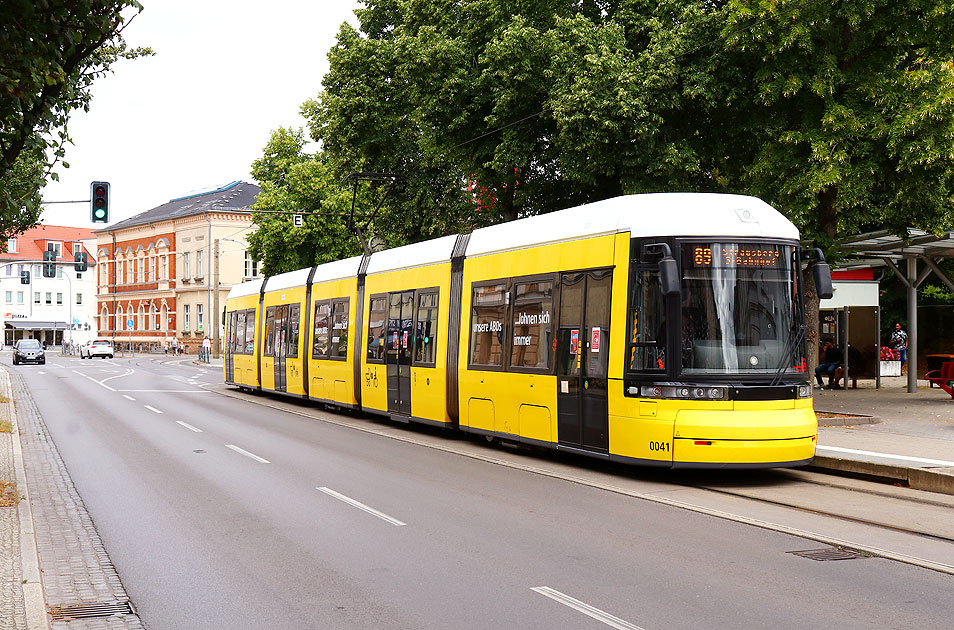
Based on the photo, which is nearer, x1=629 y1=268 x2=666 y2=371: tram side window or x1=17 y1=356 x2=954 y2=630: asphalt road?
x1=17 y1=356 x2=954 y2=630: asphalt road

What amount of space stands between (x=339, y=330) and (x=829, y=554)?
1592 centimetres

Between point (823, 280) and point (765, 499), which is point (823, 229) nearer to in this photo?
point (823, 280)

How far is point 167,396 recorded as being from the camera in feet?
96.1

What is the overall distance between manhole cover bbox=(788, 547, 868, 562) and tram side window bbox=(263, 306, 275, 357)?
21613 mm

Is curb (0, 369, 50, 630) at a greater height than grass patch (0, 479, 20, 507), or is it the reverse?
grass patch (0, 479, 20, 507)

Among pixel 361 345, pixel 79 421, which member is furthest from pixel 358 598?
pixel 79 421

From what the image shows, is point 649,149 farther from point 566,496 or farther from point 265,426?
point 566,496

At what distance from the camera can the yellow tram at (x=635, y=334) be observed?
1140 centimetres

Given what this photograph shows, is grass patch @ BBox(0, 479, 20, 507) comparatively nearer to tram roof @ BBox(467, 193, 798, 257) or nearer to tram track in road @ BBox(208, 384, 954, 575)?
tram track in road @ BBox(208, 384, 954, 575)

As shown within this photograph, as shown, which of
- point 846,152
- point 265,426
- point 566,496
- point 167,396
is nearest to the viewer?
point 566,496

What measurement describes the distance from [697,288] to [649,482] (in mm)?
2539

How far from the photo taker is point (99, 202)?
25281 mm

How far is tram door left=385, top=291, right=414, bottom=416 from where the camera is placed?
1844 centimetres

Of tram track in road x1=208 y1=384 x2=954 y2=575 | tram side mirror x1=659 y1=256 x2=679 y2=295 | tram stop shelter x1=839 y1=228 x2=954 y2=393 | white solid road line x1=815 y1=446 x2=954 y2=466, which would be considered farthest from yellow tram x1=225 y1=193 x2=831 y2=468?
tram stop shelter x1=839 y1=228 x2=954 y2=393
